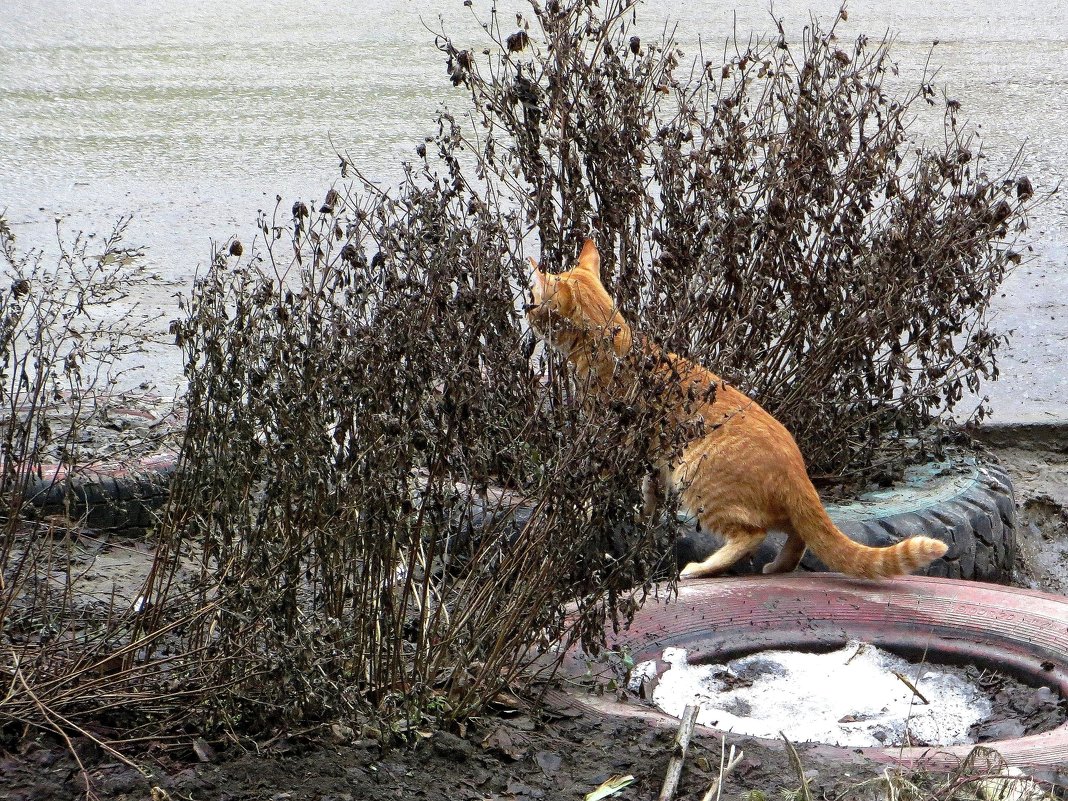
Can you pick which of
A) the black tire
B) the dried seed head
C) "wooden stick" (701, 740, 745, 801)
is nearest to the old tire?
"wooden stick" (701, 740, 745, 801)

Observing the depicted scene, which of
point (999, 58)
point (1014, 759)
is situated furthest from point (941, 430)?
point (999, 58)

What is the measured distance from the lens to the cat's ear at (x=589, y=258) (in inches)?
176

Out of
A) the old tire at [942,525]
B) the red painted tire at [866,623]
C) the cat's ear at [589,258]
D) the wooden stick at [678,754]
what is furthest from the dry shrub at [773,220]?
the wooden stick at [678,754]

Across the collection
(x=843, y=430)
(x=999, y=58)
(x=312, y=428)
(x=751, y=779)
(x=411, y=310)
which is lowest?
(x=751, y=779)

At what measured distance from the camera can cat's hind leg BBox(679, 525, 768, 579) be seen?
14.4 feet

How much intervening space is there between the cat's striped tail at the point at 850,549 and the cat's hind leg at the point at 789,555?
7 centimetres

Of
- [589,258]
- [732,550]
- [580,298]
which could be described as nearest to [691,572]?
[732,550]

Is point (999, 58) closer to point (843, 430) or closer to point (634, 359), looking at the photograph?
point (843, 430)

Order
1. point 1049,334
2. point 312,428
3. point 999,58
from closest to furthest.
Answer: point 312,428, point 1049,334, point 999,58

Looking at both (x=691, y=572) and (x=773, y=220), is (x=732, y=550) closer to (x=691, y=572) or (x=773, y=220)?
(x=691, y=572)

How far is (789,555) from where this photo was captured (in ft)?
14.4

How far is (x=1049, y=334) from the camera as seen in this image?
734cm

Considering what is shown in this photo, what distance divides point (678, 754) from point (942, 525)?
1.87 m

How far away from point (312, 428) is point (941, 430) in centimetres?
295
